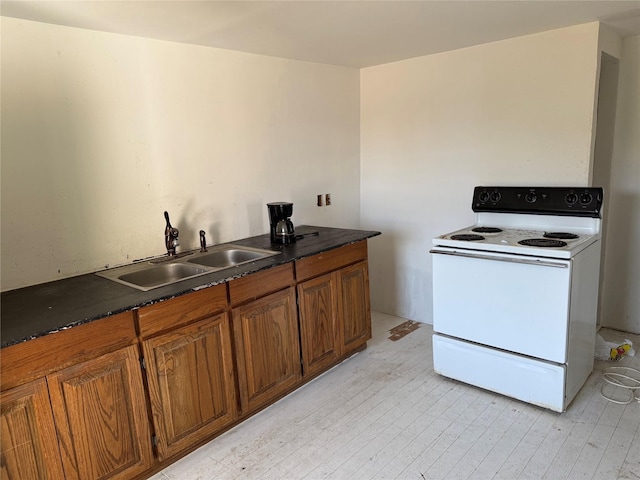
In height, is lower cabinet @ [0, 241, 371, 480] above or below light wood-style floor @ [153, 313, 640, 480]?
above

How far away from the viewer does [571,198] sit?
264 centimetres

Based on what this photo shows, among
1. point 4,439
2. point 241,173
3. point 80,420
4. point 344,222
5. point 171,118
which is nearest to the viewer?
point 4,439

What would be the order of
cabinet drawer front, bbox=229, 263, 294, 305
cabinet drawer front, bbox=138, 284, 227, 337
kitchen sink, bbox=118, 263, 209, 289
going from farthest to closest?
kitchen sink, bbox=118, 263, 209, 289, cabinet drawer front, bbox=229, 263, 294, 305, cabinet drawer front, bbox=138, 284, 227, 337

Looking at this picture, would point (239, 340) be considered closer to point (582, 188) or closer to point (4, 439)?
point (4, 439)

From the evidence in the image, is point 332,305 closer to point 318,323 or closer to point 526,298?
point 318,323

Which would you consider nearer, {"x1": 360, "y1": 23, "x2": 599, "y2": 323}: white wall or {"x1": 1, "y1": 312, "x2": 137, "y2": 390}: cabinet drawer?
{"x1": 1, "y1": 312, "x2": 137, "y2": 390}: cabinet drawer

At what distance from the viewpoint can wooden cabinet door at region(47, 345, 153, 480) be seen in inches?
63.9

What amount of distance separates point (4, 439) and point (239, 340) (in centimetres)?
100

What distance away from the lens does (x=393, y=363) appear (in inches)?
117

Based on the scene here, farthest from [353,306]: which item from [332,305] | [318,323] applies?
[318,323]

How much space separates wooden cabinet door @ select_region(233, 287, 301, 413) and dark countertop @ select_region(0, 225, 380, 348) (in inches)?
9.5

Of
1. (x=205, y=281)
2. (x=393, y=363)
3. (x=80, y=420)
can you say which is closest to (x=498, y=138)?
(x=393, y=363)

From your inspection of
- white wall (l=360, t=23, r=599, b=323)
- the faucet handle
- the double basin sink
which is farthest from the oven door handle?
the faucet handle

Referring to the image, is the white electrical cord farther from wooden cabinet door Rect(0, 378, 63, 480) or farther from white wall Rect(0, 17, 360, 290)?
wooden cabinet door Rect(0, 378, 63, 480)
